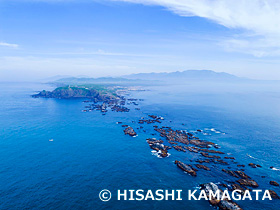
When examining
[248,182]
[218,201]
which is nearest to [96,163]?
[218,201]

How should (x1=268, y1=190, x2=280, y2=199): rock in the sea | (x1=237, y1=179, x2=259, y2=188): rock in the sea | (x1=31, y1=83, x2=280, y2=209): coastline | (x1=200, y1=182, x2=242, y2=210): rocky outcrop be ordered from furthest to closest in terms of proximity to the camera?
1. (x1=237, y1=179, x2=259, y2=188): rock in the sea
2. (x1=31, y1=83, x2=280, y2=209): coastline
3. (x1=268, y1=190, x2=280, y2=199): rock in the sea
4. (x1=200, y1=182, x2=242, y2=210): rocky outcrop

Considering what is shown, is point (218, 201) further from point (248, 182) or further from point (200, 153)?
point (200, 153)

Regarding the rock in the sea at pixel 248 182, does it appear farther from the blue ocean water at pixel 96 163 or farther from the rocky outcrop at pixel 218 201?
the rocky outcrop at pixel 218 201

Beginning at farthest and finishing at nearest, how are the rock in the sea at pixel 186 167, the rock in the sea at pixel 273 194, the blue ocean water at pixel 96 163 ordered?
the rock in the sea at pixel 186 167
the rock in the sea at pixel 273 194
the blue ocean water at pixel 96 163

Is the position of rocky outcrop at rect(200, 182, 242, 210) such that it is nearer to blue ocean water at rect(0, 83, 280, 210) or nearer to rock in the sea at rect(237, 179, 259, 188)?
blue ocean water at rect(0, 83, 280, 210)

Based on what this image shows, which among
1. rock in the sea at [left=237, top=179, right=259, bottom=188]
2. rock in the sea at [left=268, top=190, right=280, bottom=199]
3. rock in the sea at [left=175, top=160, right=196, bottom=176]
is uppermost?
rock in the sea at [left=175, top=160, right=196, bottom=176]

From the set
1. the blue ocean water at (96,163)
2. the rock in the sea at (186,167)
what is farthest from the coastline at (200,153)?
the blue ocean water at (96,163)

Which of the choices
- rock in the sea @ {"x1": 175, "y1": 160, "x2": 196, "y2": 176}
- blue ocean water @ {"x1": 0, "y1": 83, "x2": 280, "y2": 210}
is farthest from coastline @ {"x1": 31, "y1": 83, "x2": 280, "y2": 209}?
blue ocean water @ {"x1": 0, "y1": 83, "x2": 280, "y2": 210}

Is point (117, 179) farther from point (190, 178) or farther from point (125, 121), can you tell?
point (125, 121)

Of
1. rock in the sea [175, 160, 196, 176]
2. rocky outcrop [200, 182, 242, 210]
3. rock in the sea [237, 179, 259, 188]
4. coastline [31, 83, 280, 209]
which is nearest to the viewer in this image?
rocky outcrop [200, 182, 242, 210]

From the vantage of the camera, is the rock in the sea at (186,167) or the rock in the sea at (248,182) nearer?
the rock in the sea at (248,182)

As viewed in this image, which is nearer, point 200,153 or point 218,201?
point 218,201
